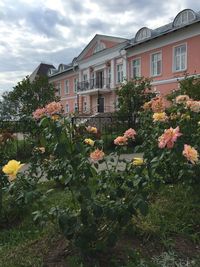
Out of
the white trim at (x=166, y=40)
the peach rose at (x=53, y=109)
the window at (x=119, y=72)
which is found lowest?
the peach rose at (x=53, y=109)

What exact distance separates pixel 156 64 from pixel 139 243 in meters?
24.6

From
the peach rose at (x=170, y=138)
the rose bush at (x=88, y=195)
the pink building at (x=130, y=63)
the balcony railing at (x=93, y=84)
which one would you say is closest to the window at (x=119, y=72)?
the pink building at (x=130, y=63)

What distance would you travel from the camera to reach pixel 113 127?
1296 cm

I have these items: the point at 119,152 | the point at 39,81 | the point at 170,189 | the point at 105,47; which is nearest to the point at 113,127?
the point at 170,189

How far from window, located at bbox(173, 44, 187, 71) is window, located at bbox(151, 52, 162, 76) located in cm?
165

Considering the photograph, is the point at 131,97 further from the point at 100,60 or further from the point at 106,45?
the point at 100,60

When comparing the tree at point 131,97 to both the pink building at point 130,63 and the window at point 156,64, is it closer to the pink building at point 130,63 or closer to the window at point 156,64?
the pink building at point 130,63

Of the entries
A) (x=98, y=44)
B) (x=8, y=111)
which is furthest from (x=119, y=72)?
(x=8, y=111)

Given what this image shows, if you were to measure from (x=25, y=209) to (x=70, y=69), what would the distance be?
37070 mm

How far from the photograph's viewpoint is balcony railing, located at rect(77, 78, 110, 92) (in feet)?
110

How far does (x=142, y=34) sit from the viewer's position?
28.0 metres

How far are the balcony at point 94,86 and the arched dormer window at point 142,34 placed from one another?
590cm

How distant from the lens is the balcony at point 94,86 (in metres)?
33.4

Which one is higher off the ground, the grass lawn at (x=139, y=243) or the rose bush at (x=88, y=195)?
the rose bush at (x=88, y=195)
